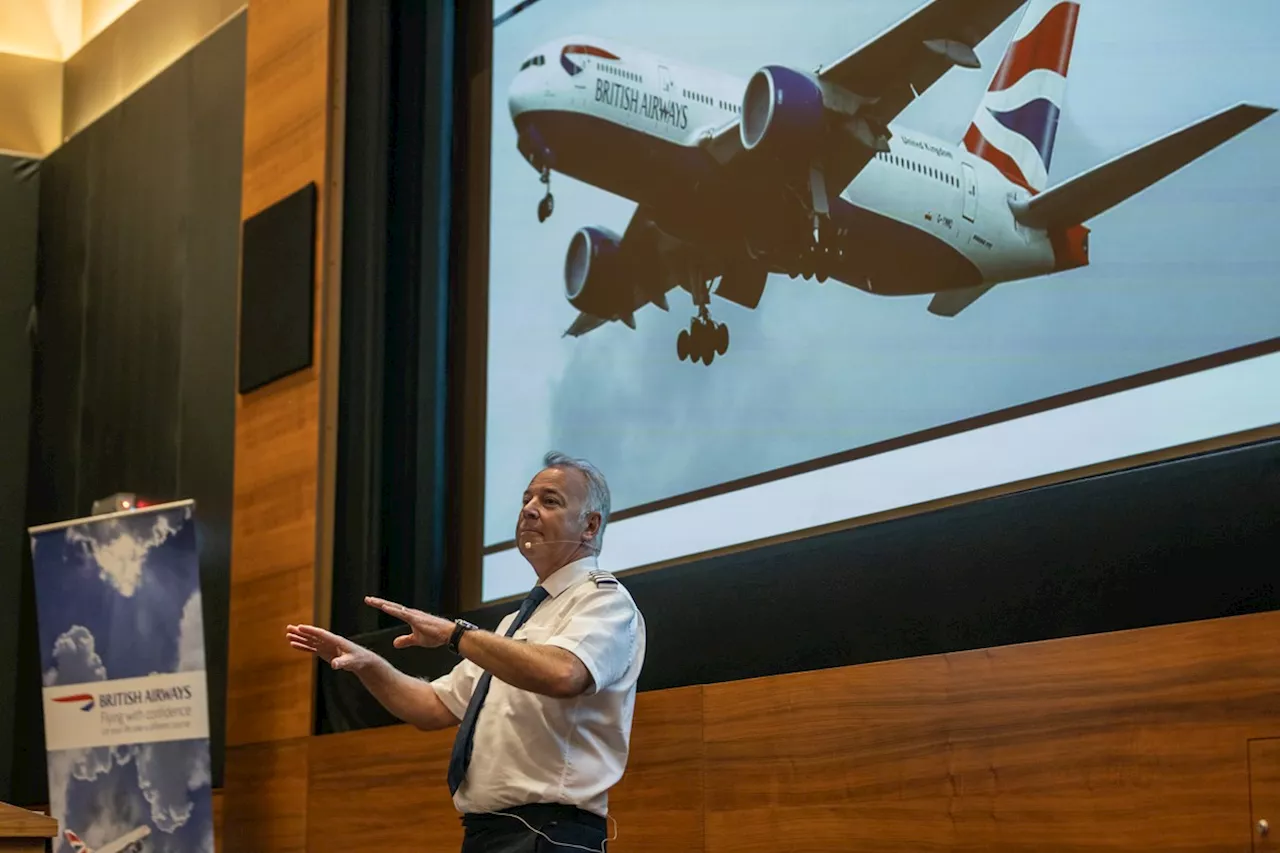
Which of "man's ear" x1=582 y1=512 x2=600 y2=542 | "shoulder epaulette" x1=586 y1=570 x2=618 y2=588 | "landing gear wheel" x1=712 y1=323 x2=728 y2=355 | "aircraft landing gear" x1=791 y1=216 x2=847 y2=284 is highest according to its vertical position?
"aircraft landing gear" x1=791 y1=216 x2=847 y2=284

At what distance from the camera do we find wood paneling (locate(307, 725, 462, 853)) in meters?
4.70

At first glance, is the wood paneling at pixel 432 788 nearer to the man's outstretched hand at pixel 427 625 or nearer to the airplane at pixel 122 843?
the airplane at pixel 122 843

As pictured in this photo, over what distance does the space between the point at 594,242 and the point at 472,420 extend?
831 millimetres

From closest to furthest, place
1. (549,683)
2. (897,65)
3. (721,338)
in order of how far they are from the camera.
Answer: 1. (549,683)
2. (897,65)
3. (721,338)

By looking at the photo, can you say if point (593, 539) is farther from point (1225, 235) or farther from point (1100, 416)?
point (1225, 235)

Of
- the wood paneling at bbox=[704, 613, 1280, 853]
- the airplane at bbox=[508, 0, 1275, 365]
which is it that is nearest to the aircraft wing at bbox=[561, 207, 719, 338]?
the airplane at bbox=[508, 0, 1275, 365]

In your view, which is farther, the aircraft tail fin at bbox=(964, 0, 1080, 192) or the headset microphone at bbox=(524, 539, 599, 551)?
the aircraft tail fin at bbox=(964, 0, 1080, 192)

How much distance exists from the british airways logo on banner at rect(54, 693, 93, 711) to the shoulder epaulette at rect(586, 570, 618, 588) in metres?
3.41

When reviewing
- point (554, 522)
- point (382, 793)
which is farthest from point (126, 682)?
point (554, 522)

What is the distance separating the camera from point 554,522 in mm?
3027

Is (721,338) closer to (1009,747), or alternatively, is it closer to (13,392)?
(1009,747)

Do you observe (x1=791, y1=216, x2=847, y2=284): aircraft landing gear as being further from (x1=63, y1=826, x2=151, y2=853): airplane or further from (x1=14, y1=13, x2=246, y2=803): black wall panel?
(x1=63, y1=826, x2=151, y2=853): airplane

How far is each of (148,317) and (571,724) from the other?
453cm

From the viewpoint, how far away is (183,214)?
263 inches
